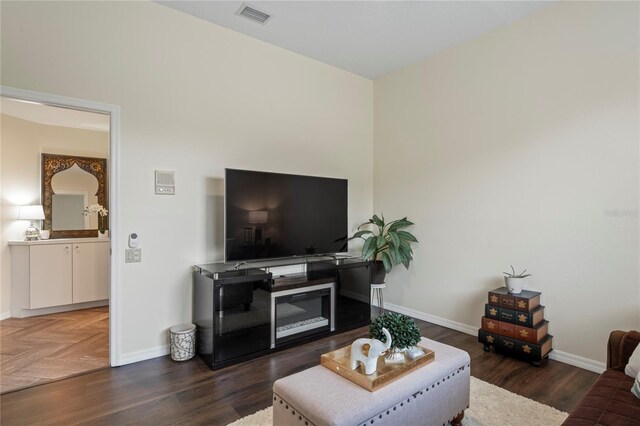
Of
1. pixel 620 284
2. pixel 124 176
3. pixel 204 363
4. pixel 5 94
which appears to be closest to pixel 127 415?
pixel 204 363

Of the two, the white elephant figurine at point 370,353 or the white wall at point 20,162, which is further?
the white wall at point 20,162

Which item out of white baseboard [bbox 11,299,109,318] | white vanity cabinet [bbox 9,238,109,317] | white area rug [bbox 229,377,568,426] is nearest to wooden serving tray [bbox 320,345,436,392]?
white area rug [bbox 229,377,568,426]

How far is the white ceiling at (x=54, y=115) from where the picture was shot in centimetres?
391

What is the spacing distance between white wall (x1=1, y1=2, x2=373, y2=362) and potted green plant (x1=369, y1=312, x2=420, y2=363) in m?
2.02

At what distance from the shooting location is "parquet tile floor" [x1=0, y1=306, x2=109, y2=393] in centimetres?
261

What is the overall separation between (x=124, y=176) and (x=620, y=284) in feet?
13.5

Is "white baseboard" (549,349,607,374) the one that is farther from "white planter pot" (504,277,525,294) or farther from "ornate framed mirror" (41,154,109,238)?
"ornate framed mirror" (41,154,109,238)

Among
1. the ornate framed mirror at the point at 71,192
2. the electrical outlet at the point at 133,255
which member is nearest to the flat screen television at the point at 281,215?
the electrical outlet at the point at 133,255

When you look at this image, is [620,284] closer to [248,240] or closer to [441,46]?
[441,46]

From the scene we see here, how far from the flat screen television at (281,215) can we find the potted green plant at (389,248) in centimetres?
33

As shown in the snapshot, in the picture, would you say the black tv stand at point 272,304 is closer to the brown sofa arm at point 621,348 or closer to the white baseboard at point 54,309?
the brown sofa arm at point 621,348

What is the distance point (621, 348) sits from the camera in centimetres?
184

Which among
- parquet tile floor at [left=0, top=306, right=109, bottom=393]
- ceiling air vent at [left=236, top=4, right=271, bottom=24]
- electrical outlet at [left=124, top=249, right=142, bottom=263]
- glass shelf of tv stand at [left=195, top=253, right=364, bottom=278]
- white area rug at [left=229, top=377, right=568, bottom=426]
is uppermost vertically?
ceiling air vent at [left=236, top=4, right=271, bottom=24]

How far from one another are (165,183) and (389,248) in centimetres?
247
